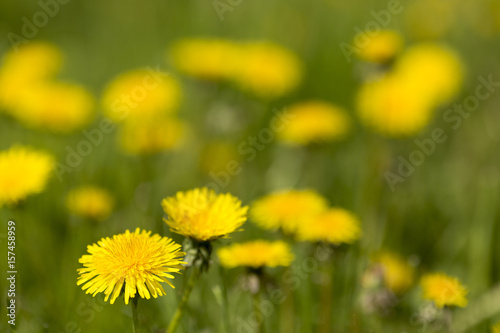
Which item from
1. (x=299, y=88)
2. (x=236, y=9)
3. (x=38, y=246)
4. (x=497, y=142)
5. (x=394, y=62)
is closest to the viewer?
(x=38, y=246)

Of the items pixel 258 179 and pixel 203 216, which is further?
pixel 258 179

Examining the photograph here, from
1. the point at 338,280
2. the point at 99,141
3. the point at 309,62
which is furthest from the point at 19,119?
the point at 309,62

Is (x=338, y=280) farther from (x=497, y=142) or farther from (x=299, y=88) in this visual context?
(x=299, y=88)

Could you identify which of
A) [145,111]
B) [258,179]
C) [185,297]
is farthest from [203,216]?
[258,179]

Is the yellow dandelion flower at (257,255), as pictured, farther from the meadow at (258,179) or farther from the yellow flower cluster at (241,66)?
the yellow flower cluster at (241,66)

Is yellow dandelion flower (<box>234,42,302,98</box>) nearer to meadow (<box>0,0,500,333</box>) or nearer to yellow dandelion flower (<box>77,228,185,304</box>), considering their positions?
meadow (<box>0,0,500,333</box>)

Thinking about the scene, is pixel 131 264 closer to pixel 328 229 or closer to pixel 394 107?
pixel 328 229

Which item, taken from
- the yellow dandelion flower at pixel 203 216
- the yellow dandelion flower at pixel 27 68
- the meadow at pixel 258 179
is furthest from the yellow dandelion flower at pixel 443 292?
the yellow dandelion flower at pixel 27 68
